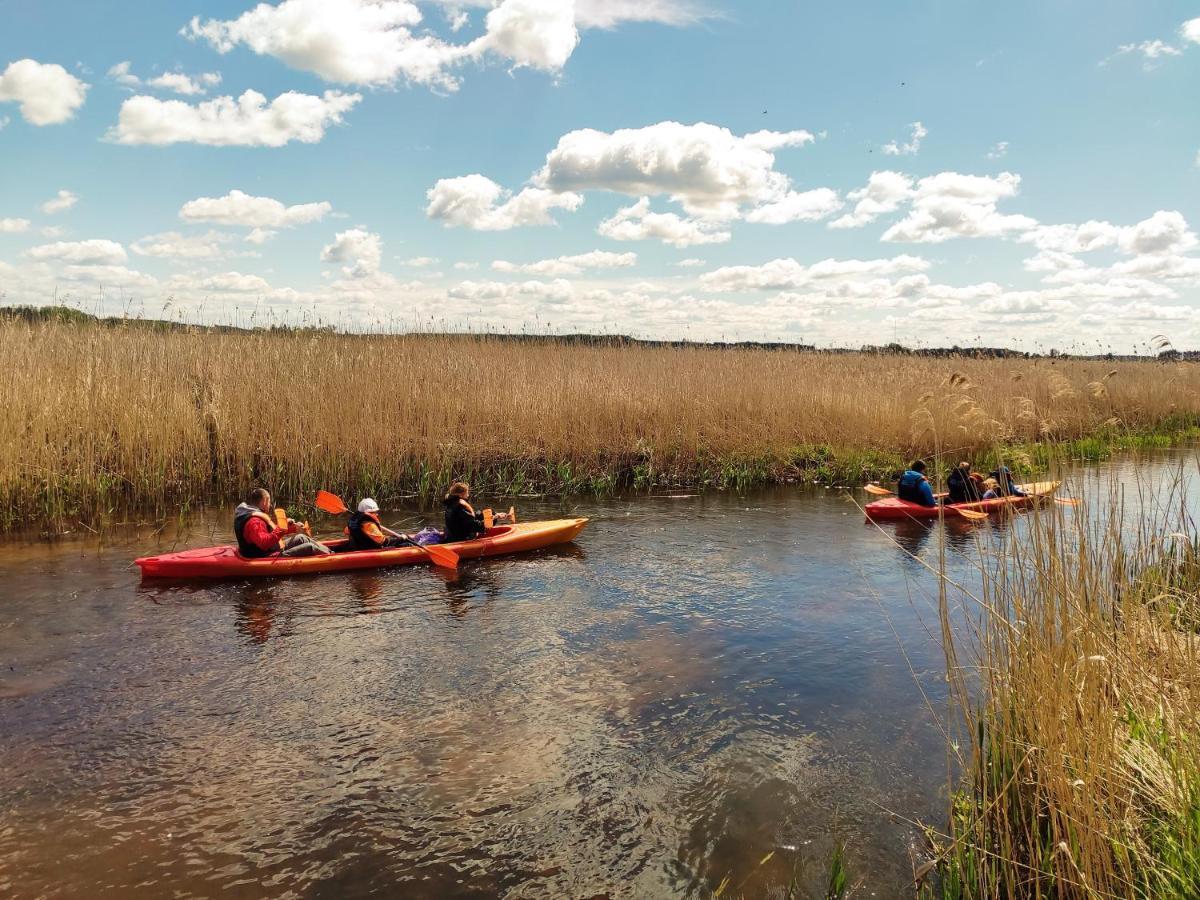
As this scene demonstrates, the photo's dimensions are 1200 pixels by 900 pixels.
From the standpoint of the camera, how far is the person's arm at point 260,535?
7094mm

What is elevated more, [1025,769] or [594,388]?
[594,388]

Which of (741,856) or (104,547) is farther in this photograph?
(104,547)

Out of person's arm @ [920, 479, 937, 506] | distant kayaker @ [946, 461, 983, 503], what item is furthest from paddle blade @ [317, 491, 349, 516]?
distant kayaker @ [946, 461, 983, 503]

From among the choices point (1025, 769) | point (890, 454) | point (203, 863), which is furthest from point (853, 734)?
point (890, 454)

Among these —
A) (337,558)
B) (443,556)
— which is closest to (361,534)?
→ (337,558)

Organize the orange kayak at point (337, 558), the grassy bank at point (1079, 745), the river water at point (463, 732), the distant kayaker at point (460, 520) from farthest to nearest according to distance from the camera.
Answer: the distant kayaker at point (460, 520) → the orange kayak at point (337, 558) → the river water at point (463, 732) → the grassy bank at point (1079, 745)

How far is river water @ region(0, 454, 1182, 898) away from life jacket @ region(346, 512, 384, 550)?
14.0 inches

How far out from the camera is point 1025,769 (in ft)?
9.50

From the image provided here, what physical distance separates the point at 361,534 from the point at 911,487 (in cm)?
667

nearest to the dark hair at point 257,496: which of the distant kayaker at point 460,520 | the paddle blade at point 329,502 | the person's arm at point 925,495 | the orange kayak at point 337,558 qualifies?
the orange kayak at point 337,558

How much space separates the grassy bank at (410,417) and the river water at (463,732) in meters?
1.77

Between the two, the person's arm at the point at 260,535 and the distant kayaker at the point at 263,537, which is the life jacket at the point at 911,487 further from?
the person's arm at the point at 260,535

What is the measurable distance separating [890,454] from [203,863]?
12.2 metres

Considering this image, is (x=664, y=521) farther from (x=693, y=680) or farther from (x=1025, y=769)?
(x=1025, y=769)
